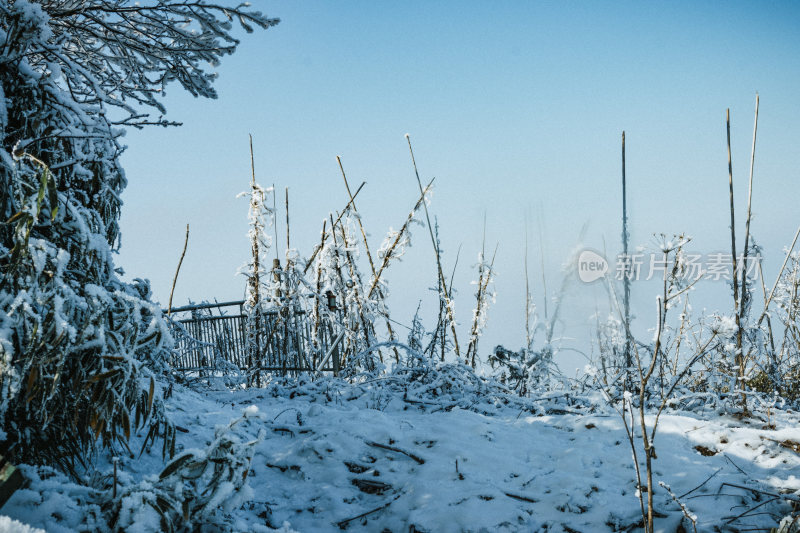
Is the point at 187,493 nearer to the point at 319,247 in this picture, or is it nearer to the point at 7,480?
the point at 7,480

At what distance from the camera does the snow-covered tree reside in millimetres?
1896

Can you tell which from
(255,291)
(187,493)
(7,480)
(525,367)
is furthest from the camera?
(255,291)

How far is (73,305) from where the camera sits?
6.65 feet

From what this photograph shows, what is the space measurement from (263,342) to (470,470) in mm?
4667

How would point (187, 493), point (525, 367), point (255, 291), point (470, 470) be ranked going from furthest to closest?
point (255, 291), point (525, 367), point (470, 470), point (187, 493)

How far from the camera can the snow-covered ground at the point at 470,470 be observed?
226 centimetres

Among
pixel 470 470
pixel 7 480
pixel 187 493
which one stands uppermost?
pixel 7 480

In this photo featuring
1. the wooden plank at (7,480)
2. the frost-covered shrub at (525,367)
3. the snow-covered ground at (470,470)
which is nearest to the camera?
the wooden plank at (7,480)

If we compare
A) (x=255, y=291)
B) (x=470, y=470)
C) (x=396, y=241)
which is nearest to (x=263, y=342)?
(x=255, y=291)

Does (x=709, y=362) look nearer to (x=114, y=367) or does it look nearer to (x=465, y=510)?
(x=465, y=510)

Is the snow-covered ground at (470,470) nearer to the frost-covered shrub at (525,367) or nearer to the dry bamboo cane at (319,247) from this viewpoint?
the frost-covered shrub at (525,367)

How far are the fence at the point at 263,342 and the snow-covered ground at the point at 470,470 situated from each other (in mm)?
1229

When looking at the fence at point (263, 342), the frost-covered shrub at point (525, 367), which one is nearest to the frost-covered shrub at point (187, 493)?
the fence at point (263, 342)

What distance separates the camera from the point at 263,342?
6.89 meters
